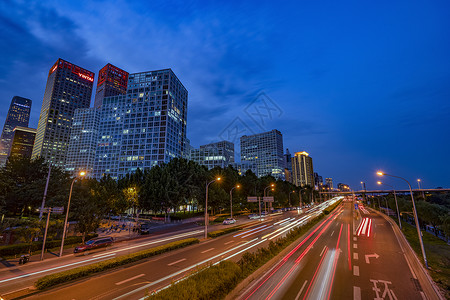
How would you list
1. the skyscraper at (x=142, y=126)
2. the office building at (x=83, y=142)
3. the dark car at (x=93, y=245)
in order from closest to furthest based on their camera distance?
the dark car at (x=93, y=245)
the skyscraper at (x=142, y=126)
the office building at (x=83, y=142)

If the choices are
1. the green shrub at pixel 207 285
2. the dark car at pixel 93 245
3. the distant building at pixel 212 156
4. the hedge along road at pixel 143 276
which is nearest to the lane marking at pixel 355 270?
the green shrub at pixel 207 285

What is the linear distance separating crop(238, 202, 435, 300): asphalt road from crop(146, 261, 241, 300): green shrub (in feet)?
4.65

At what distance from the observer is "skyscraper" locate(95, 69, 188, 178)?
127m

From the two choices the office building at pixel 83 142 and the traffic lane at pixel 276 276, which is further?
the office building at pixel 83 142

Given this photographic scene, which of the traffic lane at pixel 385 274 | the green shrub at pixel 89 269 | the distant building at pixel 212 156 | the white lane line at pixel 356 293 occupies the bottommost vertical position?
the traffic lane at pixel 385 274

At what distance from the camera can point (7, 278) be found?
1772 cm

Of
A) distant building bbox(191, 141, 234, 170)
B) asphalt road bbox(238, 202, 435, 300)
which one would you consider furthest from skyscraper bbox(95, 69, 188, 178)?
asphalt road bbox(238, 202, 435, 300)

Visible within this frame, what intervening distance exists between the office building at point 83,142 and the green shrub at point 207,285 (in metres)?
205

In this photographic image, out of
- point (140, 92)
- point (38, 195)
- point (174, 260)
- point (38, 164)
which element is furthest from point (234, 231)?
point (140, 92)

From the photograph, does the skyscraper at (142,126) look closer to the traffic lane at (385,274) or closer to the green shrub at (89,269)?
the green shrub at (89,269)

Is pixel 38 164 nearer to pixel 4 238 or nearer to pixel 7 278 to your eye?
pixel 4 238

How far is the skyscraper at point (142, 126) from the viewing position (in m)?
127

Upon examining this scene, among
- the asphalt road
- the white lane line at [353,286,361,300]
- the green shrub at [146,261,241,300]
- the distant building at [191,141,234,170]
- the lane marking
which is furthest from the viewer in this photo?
the distant building at [191,141,234,170]

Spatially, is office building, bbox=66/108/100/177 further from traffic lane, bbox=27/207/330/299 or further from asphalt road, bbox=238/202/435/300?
asphalt road, bbox=238/202/435/300
